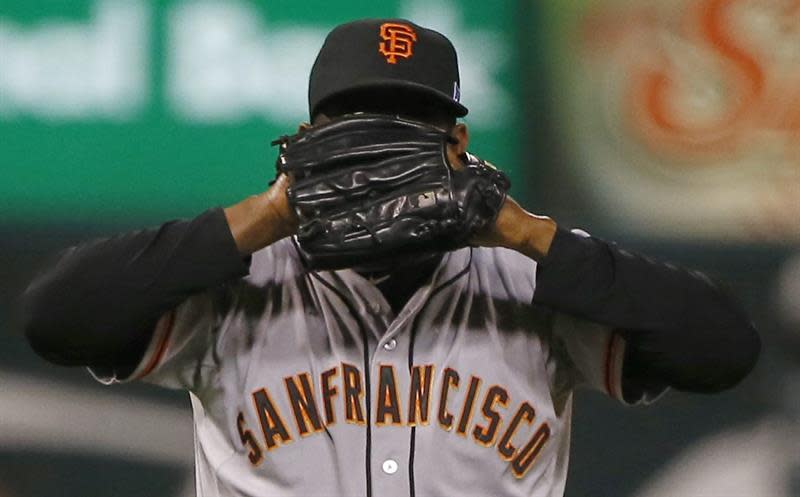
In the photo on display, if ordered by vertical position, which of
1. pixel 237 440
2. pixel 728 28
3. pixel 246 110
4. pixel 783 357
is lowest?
pixel 783 357

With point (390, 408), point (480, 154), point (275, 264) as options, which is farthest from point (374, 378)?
point (480, 154)

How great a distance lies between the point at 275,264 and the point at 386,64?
19 centimetres

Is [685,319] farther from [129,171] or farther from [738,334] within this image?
[129,171]

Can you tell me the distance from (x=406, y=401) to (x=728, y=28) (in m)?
0.92

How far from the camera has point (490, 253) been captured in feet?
3.72

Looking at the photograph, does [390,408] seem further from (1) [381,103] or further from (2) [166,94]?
(2) [166,94]

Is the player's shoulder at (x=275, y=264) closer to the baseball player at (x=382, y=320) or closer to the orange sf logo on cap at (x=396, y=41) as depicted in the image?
the baseball player at (x=382, y=320)

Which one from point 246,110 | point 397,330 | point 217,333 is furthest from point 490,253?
point 246,110

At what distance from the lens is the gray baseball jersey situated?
1.04 meters

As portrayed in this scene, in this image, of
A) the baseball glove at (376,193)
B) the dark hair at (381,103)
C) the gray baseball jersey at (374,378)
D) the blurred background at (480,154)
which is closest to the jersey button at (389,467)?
the gray baseball jersey at (374,378)

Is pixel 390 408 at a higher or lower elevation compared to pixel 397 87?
lower

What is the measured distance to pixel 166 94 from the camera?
1736 mm

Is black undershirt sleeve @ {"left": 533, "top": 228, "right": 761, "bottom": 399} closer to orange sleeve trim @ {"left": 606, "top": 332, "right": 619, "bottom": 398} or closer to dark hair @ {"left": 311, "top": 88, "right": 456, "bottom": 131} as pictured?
orange sleeve trim @ {"left": 606, "top": 332, "right": 619, "bottom": 398}

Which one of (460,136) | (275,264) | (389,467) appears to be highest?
(460,136)
